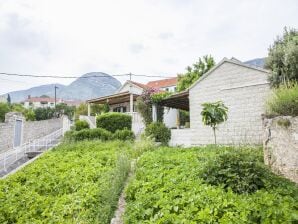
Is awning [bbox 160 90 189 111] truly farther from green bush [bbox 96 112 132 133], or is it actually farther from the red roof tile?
the red roof tile

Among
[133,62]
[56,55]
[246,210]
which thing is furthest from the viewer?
[133,62]

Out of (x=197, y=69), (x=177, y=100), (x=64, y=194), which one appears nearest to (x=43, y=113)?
(x=197, y=69)

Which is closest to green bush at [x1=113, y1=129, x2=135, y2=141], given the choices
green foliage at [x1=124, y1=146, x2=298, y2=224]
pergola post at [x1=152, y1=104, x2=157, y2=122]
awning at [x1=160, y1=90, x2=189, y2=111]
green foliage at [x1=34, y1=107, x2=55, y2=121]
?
pergola post at [x1=152, y1=104, x2=157, y2=122]

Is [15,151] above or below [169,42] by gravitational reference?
below

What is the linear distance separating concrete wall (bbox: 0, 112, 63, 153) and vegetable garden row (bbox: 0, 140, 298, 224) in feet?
17.1

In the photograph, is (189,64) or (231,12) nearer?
(231,12)

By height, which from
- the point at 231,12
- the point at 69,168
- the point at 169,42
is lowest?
the point at 69,168

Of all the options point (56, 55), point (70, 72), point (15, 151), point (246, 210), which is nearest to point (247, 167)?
point (246, 210)

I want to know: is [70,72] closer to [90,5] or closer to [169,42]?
[169,42]

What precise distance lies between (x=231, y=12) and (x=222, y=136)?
5767 mm

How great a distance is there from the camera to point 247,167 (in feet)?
16.4

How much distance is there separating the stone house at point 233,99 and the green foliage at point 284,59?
197 centimetres

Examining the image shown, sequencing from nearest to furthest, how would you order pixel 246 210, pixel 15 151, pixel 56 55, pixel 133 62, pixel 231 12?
1. pixel 246 210
2. pixel 231 12
3. pixel 15 151
4. pixel 56 55
5. pixel 133 62

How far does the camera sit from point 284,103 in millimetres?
6516
